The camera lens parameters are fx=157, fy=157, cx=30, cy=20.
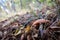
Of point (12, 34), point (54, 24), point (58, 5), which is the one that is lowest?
point (12, 34)

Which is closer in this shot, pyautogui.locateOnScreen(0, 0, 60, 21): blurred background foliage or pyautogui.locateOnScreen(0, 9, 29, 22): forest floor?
pyautogui.locateOnScreen(0, 0, 60, 21): blurred background foliage

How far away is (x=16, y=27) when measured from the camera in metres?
1.83

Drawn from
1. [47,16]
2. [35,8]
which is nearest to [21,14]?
[35,8]

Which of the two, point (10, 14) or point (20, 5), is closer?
point (10, 14)

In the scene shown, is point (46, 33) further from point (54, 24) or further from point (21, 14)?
point (21, 14)

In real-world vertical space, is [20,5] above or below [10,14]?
above

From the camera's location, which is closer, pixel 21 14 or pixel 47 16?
pixel 47 16

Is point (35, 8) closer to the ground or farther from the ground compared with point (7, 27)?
farther from the ground

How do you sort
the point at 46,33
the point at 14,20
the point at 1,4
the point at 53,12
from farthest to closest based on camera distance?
the point at 1,4
the point at 14,20
the point at 53,12
the point at 46,33

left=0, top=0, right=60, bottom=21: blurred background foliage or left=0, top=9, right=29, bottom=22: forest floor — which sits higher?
left=0, top=0, right=60, bottom=21: blurred background foliage

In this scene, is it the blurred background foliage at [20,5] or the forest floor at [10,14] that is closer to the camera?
the blurred background foliage at [20,5]

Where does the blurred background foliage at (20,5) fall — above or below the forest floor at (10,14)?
above

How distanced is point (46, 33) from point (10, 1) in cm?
134

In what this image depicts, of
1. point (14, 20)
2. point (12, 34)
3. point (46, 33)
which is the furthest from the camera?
point (14, 20)
